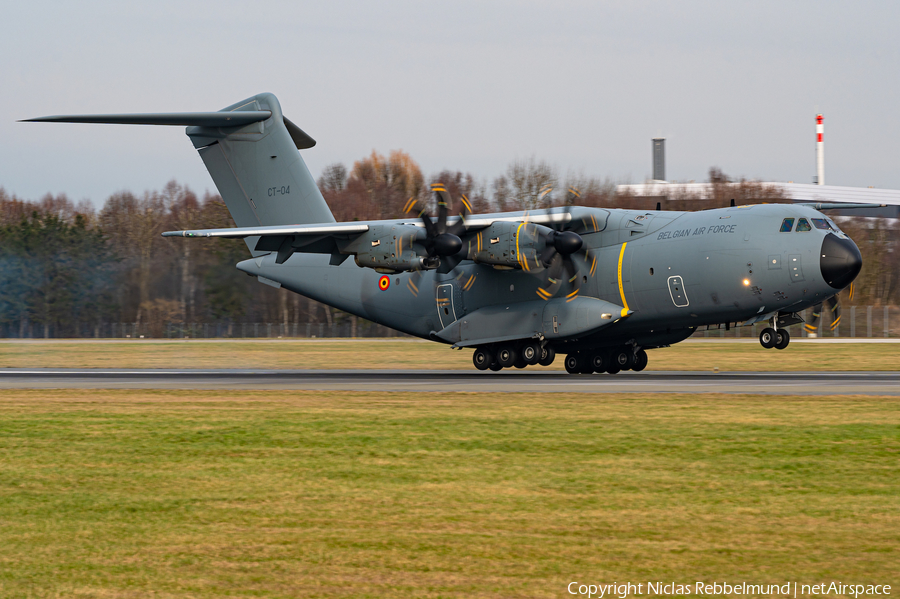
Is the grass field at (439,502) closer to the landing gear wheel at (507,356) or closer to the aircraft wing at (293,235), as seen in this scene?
the aircraft wing at (293,235)

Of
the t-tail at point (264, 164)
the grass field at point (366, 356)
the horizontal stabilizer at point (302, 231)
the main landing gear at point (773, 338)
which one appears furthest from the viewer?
the grass field at point (366, 356)

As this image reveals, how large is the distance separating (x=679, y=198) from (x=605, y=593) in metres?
65.3

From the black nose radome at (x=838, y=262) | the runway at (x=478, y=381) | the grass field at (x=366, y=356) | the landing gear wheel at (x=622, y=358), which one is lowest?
the grass field at (x=366, y=356)

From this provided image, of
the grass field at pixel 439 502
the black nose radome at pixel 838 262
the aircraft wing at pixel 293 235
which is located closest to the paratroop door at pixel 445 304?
the aircraft wing at pixel 293 235

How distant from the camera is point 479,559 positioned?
6496mm

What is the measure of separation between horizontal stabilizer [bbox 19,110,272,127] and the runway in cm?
771

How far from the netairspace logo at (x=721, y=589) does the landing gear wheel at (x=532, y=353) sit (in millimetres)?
21371

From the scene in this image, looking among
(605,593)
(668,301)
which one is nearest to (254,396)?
(668,301)

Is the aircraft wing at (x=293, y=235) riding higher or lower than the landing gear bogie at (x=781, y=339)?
higher

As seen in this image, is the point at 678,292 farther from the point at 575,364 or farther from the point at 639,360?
the point at 575,364

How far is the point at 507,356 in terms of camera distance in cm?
2816

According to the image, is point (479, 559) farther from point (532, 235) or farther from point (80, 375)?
point (80, 375)

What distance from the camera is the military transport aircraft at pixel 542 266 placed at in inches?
941

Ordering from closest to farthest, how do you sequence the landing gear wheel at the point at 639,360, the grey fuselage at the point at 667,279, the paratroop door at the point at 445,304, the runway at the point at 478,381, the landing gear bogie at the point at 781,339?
the runway at the point at 478,381
the landing gear bogie at the point at 781,339
the grey fuselage at the point at 667,279
the landing gear wheel at the point at 639,360
the paratroop door at the point at 445,304
